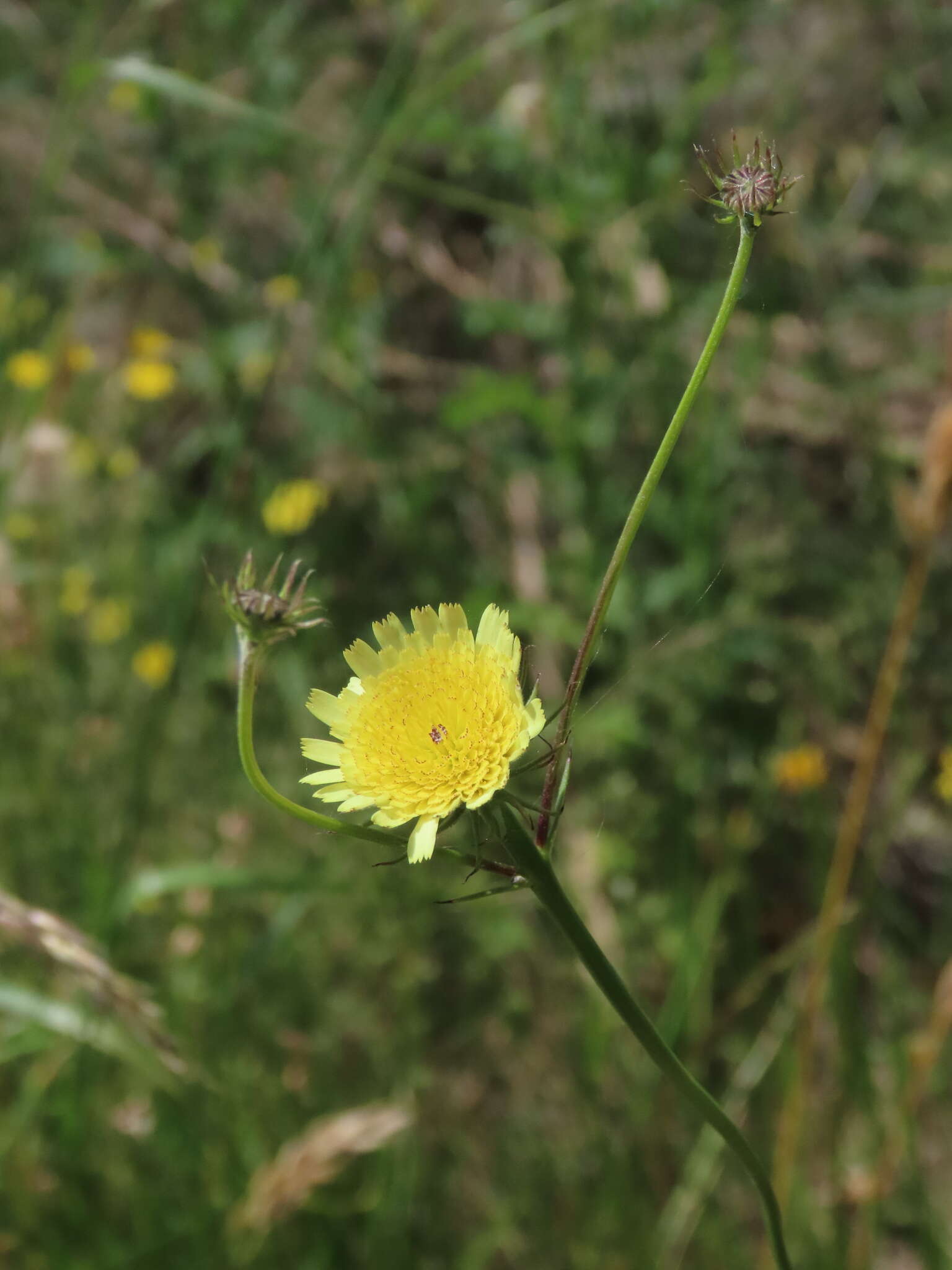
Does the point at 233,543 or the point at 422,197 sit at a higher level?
the point at 422,197

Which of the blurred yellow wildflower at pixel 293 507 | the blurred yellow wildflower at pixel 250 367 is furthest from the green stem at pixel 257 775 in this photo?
the blurred yellow wildflower at pixel 293 507

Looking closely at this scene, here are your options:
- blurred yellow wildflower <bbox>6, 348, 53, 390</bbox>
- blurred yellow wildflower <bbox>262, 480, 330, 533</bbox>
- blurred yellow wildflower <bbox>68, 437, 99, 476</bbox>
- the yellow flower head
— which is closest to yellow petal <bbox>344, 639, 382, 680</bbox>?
the yellow flower head

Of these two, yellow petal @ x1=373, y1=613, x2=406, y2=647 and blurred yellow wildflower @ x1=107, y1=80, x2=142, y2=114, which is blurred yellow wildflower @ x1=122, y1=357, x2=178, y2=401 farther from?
yellow petal @ x1=373, y1=613, x2=406, y2=647

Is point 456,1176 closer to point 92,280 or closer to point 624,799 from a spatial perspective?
point 624,799

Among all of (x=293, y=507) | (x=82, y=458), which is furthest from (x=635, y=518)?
(x=82, y=458)

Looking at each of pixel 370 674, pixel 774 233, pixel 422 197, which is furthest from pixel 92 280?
pixel 370 674

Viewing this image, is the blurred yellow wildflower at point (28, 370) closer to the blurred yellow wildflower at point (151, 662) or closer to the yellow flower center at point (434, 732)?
the blurred yellow wildflower at point (151, 662)

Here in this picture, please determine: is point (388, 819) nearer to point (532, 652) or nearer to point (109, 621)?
point (532, 652)
